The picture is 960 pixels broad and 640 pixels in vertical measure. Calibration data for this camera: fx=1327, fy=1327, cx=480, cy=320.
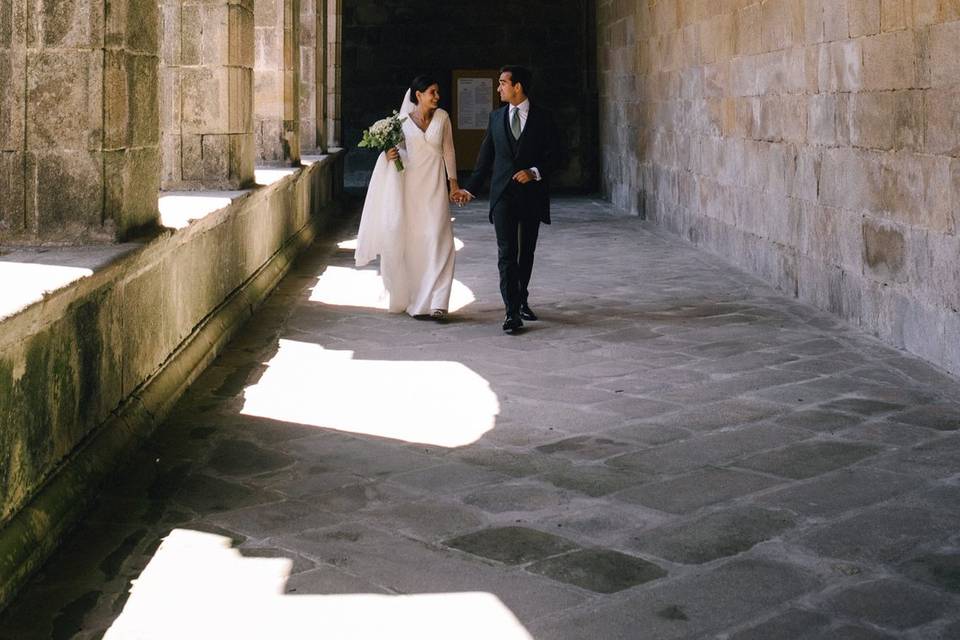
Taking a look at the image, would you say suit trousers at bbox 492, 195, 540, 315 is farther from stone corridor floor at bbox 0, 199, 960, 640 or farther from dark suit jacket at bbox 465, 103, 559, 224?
stone corridor floor at bbox 0, 199, 960, 640

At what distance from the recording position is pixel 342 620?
3240 millimetres

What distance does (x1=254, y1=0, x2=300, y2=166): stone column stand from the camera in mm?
11422

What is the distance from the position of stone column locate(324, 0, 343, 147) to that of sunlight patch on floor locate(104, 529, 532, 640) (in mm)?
13266

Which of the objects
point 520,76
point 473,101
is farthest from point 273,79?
point 473,101

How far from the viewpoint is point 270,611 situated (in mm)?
3305

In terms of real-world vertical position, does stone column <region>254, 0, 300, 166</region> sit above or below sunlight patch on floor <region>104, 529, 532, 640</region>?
above

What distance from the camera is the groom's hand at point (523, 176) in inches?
315

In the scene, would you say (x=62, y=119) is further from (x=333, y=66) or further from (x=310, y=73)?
(x=333, y=66)

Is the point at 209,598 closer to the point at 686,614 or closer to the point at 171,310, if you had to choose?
Answer: the point at 686,614

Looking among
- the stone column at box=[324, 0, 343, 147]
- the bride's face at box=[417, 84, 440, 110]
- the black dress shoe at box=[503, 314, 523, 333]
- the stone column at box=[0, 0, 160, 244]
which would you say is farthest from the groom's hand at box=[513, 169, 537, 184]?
the stone column at box=[324, 0, 343, 147]

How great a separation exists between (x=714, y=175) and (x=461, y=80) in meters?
9.10

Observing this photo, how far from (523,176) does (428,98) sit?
0.82 m

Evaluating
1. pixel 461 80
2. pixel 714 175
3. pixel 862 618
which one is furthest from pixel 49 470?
pixel 461 80

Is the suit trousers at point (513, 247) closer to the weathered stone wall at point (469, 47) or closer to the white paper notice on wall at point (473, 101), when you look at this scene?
the weathered stone wall at point (469, 47)
